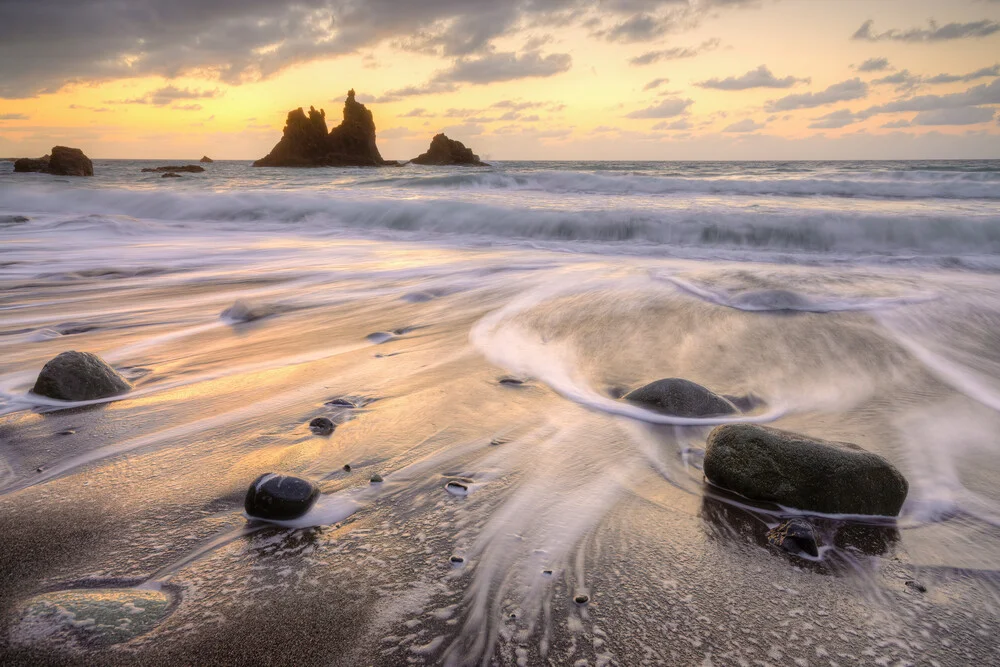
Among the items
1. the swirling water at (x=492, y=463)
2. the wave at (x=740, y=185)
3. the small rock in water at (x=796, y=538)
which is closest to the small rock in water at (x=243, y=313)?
the swirling water at (x=492, y=463)

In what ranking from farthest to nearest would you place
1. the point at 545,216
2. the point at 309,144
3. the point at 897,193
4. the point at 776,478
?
the point at 309,144 → the point at 897,193 → the point at 545,216 → the point at 776,478

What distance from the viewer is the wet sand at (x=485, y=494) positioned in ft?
4.63

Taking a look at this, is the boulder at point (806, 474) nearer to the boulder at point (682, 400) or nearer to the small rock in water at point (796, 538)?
the small rock in water at point (796, 538)

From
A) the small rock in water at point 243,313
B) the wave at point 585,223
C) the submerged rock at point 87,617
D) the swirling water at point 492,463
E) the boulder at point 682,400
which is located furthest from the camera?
the wave at point 585,223

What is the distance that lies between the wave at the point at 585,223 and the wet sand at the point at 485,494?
531cm

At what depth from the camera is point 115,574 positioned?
62.2 inches

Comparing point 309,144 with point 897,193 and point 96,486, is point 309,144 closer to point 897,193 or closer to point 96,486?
point 897,193

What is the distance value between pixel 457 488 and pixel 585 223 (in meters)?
9.47

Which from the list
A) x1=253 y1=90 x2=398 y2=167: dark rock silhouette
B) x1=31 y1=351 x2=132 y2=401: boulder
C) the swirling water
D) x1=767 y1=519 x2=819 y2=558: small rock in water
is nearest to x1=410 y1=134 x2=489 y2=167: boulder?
x1=253 y1=90 x2=398 y2=167: dark rock silhouette

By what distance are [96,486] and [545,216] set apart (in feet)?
33.7

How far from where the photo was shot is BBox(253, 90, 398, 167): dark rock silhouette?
248ft

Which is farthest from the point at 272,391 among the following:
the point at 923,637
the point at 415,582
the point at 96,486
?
the point at 923,637

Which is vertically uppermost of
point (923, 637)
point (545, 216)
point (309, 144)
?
point (309, 144)

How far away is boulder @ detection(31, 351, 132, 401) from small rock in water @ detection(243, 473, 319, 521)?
1503mm
